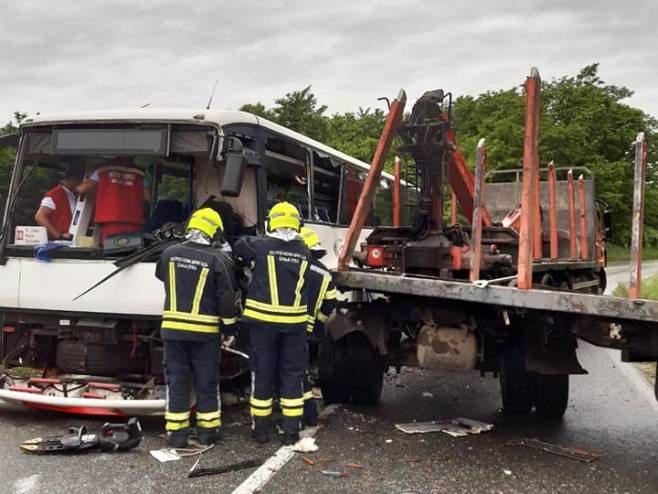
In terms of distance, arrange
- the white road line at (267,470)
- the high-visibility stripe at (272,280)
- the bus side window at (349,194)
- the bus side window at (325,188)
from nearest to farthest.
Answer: the white road line at (267,470), the high-visibility stripe at (272,280), the bus side window at (325,188), the bus side window at (349,194)

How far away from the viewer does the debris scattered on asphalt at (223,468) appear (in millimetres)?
4012

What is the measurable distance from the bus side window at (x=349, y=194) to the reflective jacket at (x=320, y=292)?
2.50 m

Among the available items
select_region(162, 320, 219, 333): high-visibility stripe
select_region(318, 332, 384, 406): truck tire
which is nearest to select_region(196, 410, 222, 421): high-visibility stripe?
select_region(162, 320, 219, 333): high-visibility stripe

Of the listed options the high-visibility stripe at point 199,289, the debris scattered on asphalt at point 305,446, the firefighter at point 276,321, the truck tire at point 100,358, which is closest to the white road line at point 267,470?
the debris scattered on asphalt at point 305,446

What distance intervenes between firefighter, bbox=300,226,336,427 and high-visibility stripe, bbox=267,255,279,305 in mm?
375

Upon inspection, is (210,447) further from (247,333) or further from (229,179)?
(229,179)

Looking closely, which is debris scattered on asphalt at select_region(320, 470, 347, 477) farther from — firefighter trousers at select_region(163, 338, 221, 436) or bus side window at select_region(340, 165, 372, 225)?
bus side window at select_region(340, 165, 372, 225)

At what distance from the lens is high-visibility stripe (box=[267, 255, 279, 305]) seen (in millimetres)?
4684

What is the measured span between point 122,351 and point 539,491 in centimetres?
329

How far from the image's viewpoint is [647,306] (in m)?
3.63

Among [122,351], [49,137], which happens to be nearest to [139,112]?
[49,137]

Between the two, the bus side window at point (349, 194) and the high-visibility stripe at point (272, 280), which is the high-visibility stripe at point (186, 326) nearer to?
the high-visibility stripe at point (272, 280)

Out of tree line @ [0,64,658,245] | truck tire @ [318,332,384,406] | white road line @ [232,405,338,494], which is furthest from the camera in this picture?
tree line @ [0,64,658,245]

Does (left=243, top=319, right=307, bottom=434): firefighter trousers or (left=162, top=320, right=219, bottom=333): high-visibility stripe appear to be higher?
(left=162, top=320, right=219, bottom=333): high-visibility stripe
